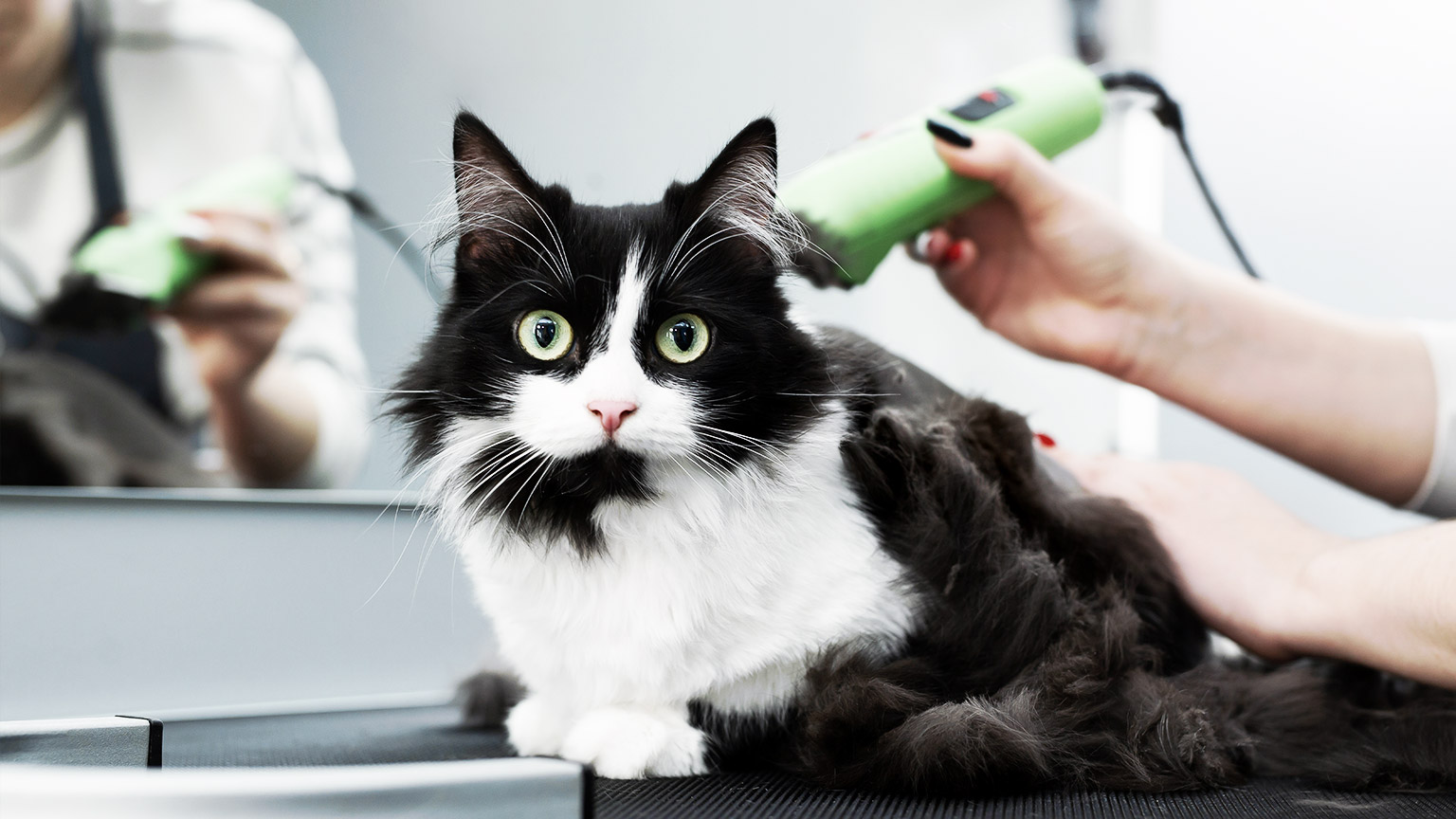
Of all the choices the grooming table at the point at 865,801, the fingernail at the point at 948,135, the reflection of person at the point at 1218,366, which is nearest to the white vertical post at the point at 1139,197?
the reflection of person at the point at 1218,366

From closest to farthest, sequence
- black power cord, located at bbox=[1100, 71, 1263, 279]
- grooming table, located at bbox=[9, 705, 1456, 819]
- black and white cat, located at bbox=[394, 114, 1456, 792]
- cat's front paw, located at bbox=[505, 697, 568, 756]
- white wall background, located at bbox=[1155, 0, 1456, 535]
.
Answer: grooming table, located at bbox=[9, 705, 1456, 819], black and white cat, located at bbox=[394, 114, 1456, 792], cat's front paw, located at bbox=[505, 697, 568, 756], black power cord, located at bbox=[1100, 71, 1263, 279], white wall background, located at bbox=[1155, 0, 1456, 535]

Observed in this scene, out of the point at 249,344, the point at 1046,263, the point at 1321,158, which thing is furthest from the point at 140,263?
the point at 1321,158

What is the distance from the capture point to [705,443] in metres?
0.72

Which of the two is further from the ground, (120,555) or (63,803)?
(63,803)

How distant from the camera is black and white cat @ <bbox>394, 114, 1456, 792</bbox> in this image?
2.27 ft

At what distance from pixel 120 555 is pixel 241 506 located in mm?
148

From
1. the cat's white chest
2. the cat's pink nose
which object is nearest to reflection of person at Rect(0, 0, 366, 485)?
the cat's white chest

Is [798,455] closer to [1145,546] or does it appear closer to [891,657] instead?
[891,657]

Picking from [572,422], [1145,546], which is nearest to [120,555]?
[572,422]

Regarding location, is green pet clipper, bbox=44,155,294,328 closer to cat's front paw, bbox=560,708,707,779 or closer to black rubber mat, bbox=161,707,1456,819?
→ black rubber mat, bbox=161,707,1456,819

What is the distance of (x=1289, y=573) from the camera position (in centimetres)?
96

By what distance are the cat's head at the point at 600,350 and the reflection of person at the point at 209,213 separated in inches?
22.2

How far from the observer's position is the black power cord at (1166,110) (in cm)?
133

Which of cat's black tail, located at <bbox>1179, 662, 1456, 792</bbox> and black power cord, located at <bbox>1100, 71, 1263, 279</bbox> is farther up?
black power cord, located at <bbox>1100, 71, 1263, 279</bbox>
